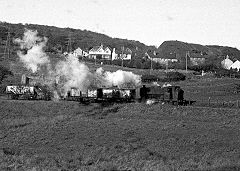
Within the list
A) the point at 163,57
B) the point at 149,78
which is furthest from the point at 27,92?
the point at 163,57

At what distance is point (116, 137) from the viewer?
35.3 metres

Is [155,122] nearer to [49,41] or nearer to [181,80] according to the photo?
[181,80]

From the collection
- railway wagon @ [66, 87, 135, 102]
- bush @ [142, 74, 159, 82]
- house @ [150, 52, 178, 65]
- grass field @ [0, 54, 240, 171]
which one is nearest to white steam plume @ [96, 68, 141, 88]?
railway wagon @ [66, 87, 135, 102]

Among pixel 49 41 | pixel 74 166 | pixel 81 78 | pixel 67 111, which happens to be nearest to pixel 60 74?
pixel 81 78

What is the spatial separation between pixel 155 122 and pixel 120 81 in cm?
1843

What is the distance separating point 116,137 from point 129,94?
17473mm

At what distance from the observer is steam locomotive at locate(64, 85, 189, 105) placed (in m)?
51.5

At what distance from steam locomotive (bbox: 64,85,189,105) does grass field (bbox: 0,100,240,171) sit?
350cm

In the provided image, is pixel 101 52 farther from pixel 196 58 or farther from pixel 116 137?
pixel 116 137

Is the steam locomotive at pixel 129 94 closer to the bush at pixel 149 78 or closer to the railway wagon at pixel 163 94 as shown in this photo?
the railway wagon at pixel 163 94

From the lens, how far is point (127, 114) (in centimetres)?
4478

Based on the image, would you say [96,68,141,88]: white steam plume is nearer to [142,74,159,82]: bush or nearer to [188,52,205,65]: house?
[142,74,159,82]: bush

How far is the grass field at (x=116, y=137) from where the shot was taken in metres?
24.7

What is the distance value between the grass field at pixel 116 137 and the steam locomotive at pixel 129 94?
3.50m
